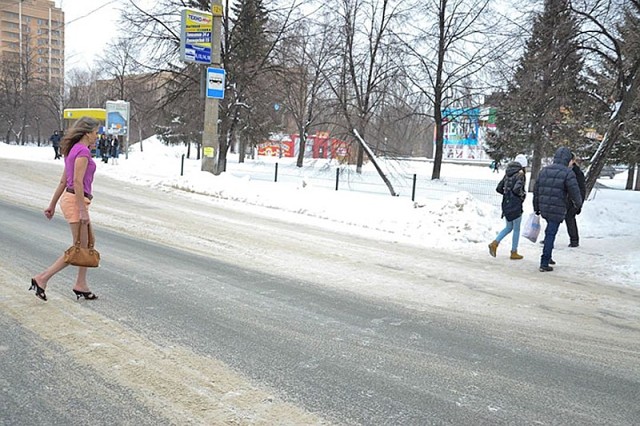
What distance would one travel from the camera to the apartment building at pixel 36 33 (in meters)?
69.1

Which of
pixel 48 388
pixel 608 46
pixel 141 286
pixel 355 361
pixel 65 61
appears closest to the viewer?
pixel 48 388

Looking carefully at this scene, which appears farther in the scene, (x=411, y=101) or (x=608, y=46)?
(x=411, y=101)

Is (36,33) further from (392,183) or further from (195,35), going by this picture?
(392,183)

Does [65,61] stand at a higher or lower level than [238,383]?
higher

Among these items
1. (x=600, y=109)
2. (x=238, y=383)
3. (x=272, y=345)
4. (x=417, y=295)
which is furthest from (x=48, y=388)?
(x=600, y=109)

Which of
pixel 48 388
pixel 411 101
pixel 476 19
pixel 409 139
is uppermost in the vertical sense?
pixel 476 19

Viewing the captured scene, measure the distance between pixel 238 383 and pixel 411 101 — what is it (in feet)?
78.1

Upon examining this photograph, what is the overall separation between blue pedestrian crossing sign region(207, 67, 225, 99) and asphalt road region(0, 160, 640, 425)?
1029 centimetres

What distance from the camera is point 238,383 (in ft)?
11.7

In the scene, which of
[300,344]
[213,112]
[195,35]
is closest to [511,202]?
[300,344]

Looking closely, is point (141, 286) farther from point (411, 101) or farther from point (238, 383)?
point (411, 101)

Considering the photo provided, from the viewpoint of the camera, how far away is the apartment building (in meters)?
69.1

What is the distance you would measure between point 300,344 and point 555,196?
559 cm

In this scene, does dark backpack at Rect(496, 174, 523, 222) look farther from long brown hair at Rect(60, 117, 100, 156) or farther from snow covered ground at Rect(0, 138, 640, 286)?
long brown hair at Rect(60, 117, 100, 156)
